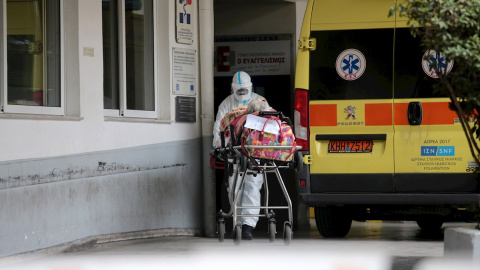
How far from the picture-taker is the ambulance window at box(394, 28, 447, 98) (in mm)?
11023

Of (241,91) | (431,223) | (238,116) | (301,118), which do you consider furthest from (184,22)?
(431,223)

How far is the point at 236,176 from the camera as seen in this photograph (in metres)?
10.7

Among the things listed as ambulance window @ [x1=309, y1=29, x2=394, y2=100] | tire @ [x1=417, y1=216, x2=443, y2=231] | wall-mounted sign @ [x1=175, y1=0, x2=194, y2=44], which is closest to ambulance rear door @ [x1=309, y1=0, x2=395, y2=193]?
ambulance window @ [x1=309, y1=29, x2=394, y2=100]

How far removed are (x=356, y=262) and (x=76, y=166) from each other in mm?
2904

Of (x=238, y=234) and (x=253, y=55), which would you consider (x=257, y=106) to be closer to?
(x=238, y=234)

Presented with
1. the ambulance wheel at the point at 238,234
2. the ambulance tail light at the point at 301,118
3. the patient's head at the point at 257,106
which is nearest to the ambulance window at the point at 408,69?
the ambulance tail light at the point at 301,118

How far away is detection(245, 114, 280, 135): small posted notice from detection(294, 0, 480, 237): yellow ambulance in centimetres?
82

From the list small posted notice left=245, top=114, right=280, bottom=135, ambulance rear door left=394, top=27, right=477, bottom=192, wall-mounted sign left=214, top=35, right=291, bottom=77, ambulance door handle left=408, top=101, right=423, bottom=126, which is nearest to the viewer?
small posted notice left=245, top=114, right=280, bottom=135

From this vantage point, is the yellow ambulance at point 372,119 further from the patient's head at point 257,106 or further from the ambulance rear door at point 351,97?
the patient's head at point 257,106

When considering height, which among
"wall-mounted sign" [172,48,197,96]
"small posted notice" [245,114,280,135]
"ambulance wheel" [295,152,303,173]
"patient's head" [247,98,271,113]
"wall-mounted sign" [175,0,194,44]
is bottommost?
"ambulance wheel" [295,152,303,173]

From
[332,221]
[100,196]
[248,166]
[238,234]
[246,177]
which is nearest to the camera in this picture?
[248,166]

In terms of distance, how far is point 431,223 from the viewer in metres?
13.4

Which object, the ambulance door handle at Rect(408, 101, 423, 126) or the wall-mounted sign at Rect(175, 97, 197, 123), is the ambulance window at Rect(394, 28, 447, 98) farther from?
the wall-mounted sign at Rect(175, 97, 197, 123)

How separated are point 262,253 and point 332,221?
227cm
